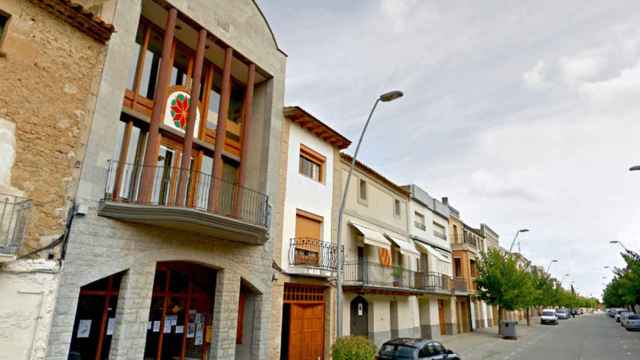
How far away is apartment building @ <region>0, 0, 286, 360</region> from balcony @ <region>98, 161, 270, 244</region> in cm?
4

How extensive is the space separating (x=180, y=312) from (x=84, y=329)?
2703 mm

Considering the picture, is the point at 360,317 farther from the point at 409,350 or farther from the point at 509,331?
the point at 509,331

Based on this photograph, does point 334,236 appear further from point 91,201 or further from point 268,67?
point 91,201

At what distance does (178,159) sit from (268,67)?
17.3 ft

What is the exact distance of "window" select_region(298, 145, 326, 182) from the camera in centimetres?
1603

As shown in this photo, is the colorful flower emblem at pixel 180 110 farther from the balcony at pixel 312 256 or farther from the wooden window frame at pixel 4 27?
the balcony at pixel 312 256

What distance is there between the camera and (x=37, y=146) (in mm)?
8039

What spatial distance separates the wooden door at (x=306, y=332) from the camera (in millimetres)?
14273

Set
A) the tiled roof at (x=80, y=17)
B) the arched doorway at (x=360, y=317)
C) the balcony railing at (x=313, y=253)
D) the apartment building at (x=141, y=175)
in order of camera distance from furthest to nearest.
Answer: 1. the arched doorway at (x=360, y=317)
2. the balcony railing at (x=313, y=253)
3. the tiled roof at (x=80, y=17)
4. the apartment building at (x=141, y=175)

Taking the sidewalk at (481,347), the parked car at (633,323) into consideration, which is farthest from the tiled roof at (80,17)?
the parked car at (633,323)

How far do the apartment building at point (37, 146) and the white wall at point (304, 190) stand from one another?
7.24m

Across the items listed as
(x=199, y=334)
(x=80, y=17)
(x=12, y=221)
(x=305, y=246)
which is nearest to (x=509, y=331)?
(x=305, y=246)

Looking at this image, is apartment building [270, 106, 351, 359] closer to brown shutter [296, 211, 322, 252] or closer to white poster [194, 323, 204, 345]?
brown shutter [296, 211, 322, 252]

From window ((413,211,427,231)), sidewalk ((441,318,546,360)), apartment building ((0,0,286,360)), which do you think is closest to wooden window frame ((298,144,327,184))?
apartment building ((0,0,286,360))
